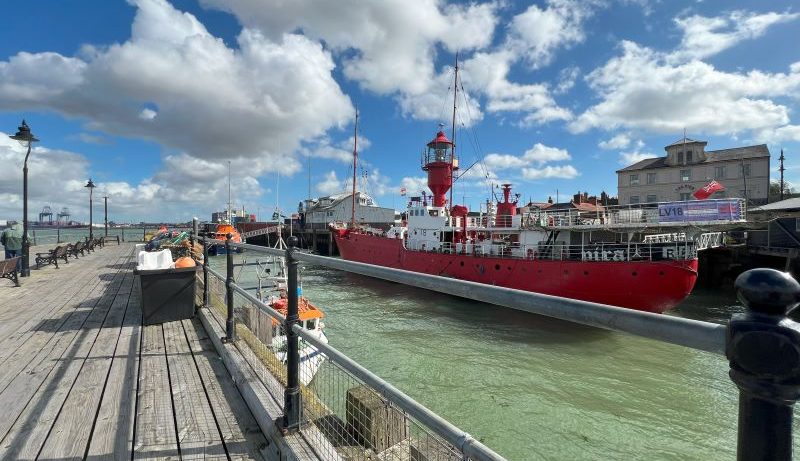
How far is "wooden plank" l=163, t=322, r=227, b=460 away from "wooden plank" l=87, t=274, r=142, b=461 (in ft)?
0.95

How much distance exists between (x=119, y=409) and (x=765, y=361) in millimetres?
3777

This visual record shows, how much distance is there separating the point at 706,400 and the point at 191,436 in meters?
8.81

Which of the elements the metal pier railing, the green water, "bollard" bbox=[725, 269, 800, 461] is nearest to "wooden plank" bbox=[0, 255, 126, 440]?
the metal pier railing

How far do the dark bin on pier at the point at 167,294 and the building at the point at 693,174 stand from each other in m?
39.5

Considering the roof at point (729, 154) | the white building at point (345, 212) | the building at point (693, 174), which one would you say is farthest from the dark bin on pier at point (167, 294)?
the white building at point (345, 212)

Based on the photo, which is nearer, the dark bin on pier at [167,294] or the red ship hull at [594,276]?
the dark bin on pier at [167,294]

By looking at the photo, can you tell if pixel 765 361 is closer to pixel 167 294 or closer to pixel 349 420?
pixel 349 420

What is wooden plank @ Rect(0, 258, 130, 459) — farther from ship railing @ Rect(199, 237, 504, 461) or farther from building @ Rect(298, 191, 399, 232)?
building @ Rect(298, 191, 399, 232)

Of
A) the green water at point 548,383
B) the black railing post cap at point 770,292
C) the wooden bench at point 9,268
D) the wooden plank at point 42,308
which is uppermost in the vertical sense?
the black railing post cap at point 770,292

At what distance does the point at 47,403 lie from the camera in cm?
296

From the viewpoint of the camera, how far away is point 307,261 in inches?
92.7

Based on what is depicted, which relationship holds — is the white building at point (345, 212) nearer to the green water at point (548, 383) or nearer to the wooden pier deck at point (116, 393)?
the green water at point (548, 383)

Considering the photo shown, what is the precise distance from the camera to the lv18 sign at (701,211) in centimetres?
1198

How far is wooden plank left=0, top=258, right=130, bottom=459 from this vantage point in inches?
96.1
